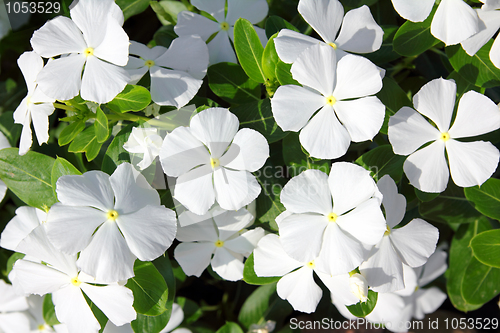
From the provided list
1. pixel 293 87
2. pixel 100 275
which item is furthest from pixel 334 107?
pixel 100 275

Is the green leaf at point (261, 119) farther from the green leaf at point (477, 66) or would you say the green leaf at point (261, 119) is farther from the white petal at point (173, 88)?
the green leaf at point (477, 66)

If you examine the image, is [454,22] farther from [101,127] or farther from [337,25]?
[101,127]

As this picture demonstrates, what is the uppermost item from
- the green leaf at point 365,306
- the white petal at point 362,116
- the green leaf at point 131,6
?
the green leaf at point 131,6

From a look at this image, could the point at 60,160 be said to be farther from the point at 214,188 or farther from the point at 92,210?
the point at 214,188

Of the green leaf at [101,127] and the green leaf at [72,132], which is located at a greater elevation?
the green leaf at [101,127]

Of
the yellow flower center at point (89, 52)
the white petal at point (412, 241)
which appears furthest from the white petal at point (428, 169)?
the yellow flower center at point (89, 52)

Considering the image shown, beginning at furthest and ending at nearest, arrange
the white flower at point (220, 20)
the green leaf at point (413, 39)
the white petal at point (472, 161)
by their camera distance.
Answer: the white flower at point (220, 20) → the green leaf at point (413, 39) → the white petal at point (472, 161)

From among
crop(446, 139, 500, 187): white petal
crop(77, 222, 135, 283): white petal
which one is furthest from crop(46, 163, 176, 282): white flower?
crop(446, 139, 500, 187): white petal

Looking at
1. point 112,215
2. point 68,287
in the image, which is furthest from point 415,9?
point 68,287
